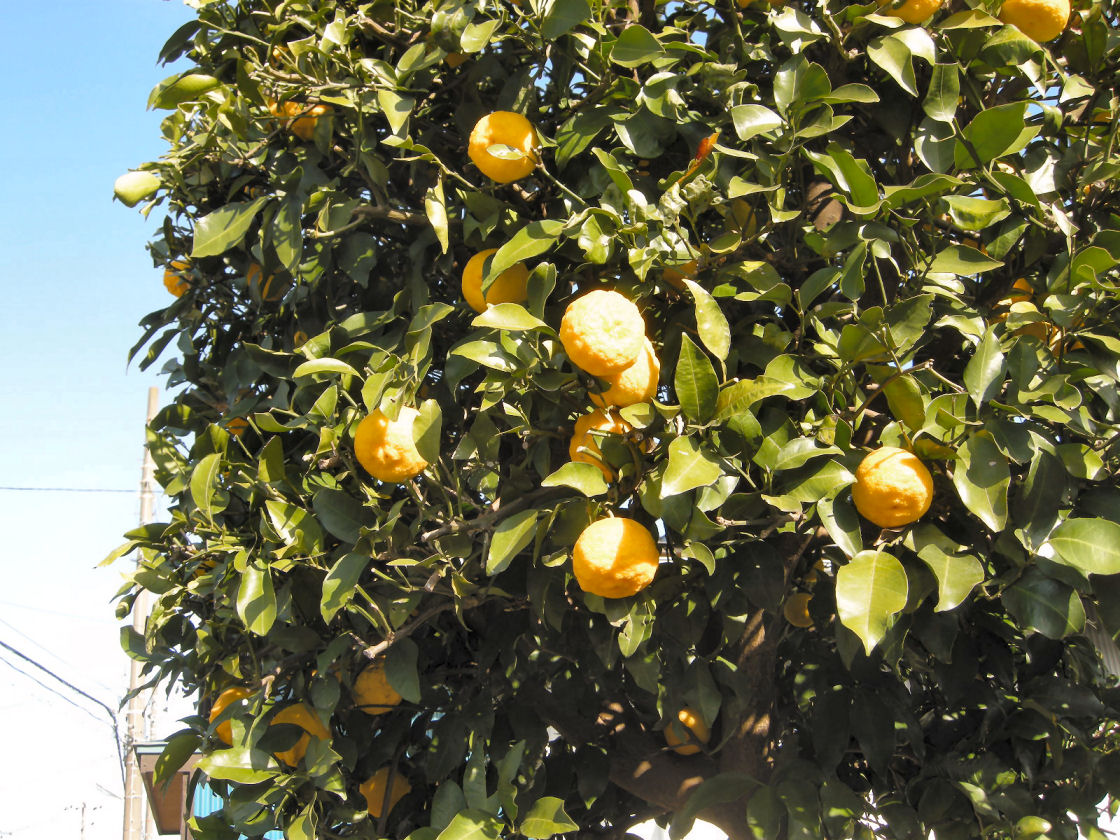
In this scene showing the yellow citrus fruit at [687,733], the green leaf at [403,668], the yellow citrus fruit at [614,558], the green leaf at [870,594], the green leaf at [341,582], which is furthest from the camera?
the yellow citrus fruit at [687,733]

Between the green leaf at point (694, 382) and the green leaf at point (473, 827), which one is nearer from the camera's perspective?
the green leaf at point (694, 382)

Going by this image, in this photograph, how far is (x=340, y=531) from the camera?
1340mm

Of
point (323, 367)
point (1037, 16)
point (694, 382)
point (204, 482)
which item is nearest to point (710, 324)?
point (694, 382)

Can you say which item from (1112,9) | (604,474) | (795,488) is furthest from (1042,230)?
(604,474)

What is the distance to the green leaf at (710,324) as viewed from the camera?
3.96ft

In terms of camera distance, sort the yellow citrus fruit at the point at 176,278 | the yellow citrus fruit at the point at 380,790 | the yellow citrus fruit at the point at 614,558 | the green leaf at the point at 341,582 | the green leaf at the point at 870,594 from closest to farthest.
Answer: the green leaf at the point at 870,594 → the yellow citrus fruit at the point at 614,558 → the green leaf at the point at 341,582 → the yellow citrus fruit at the point at 380,790 → the yellow citrus fruit at the point at 176,278

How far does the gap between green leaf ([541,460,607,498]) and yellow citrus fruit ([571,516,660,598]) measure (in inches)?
1.9

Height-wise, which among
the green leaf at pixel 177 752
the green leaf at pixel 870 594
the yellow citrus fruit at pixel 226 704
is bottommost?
the green leaf at pixel 177 752

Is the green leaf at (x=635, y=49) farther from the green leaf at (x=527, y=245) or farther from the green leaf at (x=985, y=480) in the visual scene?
the green leaf at (x=985, y=480)

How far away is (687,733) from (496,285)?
766 mm

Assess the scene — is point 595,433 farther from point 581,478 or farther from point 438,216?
point 438,216

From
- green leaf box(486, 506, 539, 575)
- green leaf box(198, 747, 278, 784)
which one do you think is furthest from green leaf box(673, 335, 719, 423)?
green leaf box(198, 747, 278, 784)

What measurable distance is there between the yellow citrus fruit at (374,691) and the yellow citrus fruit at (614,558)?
1.80 ft

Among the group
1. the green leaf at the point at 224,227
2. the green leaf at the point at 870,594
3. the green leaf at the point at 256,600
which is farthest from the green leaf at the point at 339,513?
the green leaf at the point at 870,594
